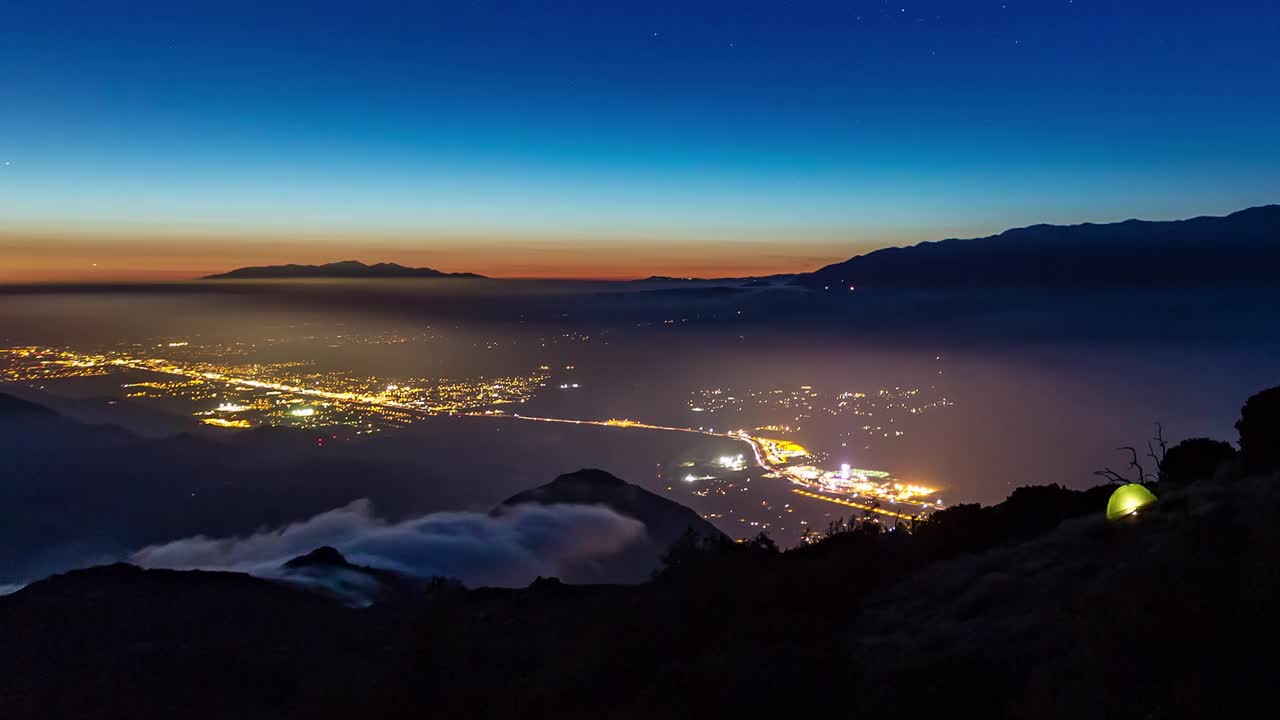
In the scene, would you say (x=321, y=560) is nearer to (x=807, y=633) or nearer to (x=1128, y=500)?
(x=807, y=633)

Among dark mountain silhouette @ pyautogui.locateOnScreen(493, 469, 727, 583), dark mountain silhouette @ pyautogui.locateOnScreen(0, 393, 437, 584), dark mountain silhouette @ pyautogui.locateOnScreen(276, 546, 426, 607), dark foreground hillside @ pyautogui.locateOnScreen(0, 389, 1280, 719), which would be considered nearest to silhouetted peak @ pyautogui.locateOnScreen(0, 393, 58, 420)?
dark mountain silhouette @ pyautogui.locateOnScreen(0, 393, 437, 584)

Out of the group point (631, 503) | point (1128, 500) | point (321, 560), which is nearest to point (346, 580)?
point (321, 560)

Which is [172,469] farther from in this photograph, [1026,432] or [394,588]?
[1026,432]

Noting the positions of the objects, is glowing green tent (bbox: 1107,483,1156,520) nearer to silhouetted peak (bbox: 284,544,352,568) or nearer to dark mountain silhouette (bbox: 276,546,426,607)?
dark mountain silhouette (bbox: 276,546,426,607)

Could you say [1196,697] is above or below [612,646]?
above

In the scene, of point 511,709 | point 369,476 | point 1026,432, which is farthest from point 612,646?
point 1026,432

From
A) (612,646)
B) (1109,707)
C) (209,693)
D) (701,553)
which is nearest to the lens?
(1109,707)

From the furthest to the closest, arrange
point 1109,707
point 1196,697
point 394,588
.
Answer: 1. point 394,588
2. point 1109,707
3. point 1196,697
